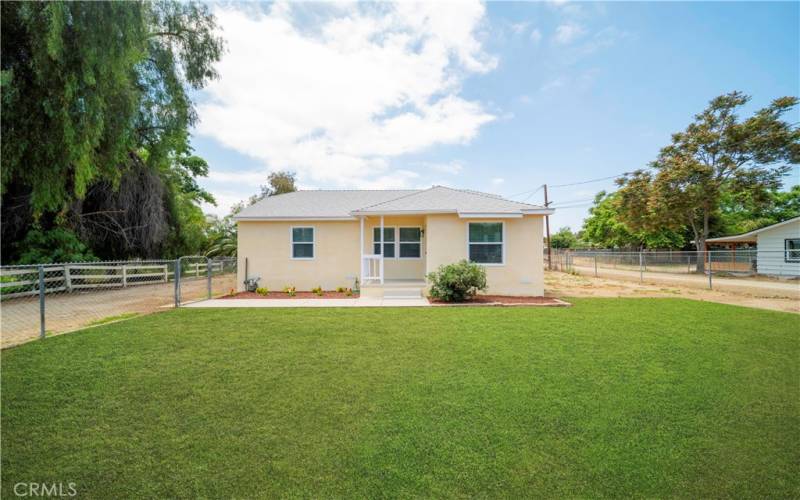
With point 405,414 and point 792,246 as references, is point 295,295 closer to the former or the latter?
point 405,414

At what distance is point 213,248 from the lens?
22062 millimetres

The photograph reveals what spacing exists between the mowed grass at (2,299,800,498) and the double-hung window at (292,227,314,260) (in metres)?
6.37

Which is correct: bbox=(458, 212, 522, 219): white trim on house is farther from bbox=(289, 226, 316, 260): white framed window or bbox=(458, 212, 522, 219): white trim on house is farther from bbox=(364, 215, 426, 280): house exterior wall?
bbox=(289, 226, 316, 260): white framed window

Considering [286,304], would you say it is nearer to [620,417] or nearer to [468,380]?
[468,380]

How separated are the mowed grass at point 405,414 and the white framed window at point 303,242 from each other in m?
6.36

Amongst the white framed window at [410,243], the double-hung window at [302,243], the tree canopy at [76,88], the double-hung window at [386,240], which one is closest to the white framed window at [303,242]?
the double-hung window at [302,243]

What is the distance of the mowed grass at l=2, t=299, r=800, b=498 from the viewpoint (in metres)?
2.24

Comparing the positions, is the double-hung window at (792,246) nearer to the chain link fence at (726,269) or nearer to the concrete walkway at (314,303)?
the chain link fence at (726,269)

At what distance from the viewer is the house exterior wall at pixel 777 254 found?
17.3m

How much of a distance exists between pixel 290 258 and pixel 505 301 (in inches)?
313

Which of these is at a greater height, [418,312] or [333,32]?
[333,32]

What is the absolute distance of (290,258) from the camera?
39.8ft

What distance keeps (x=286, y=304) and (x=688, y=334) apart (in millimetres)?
9396

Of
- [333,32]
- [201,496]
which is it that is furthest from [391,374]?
[333,32]
